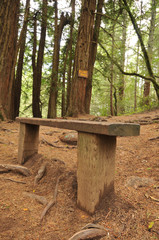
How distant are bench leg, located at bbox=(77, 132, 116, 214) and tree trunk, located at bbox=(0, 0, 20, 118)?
17.7 feet

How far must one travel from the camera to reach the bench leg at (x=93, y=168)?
5.17 feet

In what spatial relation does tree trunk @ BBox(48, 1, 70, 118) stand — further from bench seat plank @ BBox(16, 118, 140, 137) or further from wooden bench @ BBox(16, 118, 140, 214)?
bench seat plank @ BBox(16, 118, 140, 137)

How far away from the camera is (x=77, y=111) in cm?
759

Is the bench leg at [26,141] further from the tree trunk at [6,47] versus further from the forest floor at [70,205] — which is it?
the tree trunk at [6,47]

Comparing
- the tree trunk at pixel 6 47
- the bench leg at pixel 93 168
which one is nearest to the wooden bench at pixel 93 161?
the bench leg at pixel 93 168

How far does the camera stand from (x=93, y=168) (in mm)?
1574

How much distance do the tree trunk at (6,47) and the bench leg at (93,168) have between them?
5.40 metres

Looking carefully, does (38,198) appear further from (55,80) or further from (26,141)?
(55,80)

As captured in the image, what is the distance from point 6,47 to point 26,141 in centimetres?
505

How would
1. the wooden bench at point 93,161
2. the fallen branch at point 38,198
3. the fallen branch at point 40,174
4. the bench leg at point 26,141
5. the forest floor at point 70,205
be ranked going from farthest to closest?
the bench leg at point 26,141
the fallen branch at point 40,174
the fallen branch at point 38,198
the wooden bench at point 93,161
the forest floor at point 70,205

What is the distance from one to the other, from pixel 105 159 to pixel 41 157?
153 cm

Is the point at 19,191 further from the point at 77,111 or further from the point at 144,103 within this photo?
the point at 144,103

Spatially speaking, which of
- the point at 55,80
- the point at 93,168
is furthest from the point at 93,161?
the point at 55,80

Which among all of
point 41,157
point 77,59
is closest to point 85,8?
point 77,59
